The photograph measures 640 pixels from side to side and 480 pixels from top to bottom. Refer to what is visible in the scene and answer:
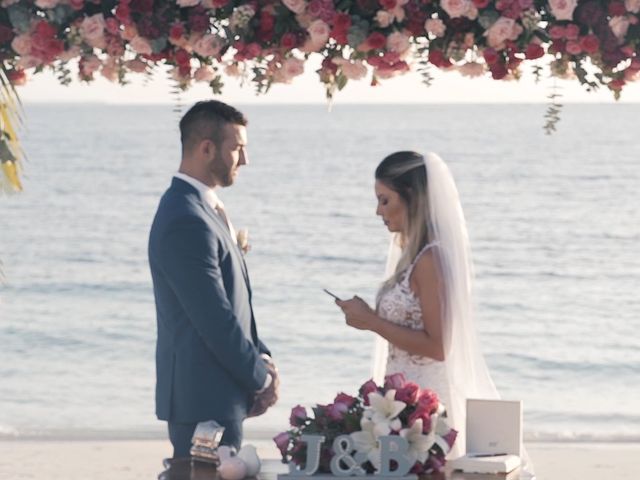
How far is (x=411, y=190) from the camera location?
5.52 metres

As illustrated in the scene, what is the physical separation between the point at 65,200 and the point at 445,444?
2923 cm

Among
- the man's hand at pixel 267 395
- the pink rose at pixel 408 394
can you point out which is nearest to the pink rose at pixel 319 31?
the man's hand at pixel 267 395

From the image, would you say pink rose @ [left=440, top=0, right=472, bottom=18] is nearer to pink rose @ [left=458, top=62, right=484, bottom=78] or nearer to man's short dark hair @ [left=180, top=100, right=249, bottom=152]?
pink rose @ [left=458, top=62, right=484, bottom=78]

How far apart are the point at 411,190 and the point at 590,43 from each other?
85cm

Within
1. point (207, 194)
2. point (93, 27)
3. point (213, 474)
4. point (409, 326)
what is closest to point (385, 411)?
point (213, 474)

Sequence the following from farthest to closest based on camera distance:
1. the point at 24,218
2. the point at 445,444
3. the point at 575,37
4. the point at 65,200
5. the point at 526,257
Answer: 1. the point at 65,200
2. the point at 24,218
3. the point at 526,257
4. the point at 575,37
5. the point at 445,444

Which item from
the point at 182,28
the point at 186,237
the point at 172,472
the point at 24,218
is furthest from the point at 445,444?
the point at 24,218

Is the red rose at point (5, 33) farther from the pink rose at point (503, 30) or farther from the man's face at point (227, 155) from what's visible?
the pink rose at point (503, 30)

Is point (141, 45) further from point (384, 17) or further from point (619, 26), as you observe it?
point (619, 26)

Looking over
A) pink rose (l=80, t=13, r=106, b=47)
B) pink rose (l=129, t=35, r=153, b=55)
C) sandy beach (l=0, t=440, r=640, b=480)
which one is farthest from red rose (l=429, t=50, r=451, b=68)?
sandy beach (l=0, t=440, r=640, b=480)

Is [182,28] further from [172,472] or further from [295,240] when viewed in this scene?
[295,240]

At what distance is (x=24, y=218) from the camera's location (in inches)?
1174

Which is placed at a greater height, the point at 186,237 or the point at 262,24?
the point at 262,24

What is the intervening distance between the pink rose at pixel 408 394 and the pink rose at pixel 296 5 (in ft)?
4.42
